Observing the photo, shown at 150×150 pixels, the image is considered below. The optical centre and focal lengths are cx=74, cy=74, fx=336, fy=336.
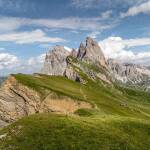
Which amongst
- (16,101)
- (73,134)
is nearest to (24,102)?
(16,101)

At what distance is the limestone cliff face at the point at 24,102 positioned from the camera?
110125 millimetres

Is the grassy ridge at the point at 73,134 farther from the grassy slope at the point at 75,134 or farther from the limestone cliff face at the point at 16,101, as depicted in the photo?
the limestone cliff face at the point at 16,101

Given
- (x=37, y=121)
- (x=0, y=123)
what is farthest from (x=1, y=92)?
(x=37, y=121)

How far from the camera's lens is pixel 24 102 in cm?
11312

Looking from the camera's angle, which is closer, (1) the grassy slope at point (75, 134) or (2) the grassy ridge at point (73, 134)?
(2) the grassy ridge at point (73, 134)

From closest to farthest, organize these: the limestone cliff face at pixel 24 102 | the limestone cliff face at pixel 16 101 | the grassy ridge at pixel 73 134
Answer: the grassy ridge at pixel 73 134, the limestone cliff face at pixel 16 101, the limestone cliff face at pixel 24 102

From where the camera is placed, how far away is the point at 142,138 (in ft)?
156

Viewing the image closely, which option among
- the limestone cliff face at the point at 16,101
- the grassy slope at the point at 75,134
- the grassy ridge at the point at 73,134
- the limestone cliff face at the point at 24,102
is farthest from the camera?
the limestone cliff face at the point at 24,102

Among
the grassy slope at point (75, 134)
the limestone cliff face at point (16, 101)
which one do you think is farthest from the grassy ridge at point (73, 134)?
the limestone cliff face at point (16, 101)

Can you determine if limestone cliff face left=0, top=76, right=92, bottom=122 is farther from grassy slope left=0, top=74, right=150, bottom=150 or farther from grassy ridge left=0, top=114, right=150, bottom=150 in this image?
grassy ridge left=0, top=114, right=150, bottom=150

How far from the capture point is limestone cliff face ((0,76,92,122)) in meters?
110

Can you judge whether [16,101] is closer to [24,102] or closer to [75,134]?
[24,102]

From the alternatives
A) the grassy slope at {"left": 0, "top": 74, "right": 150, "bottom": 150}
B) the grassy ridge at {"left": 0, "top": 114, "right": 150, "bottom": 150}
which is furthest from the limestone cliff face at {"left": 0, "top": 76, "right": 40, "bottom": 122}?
the grassy ridge at {"left": 0, "top": 114, "right": 150, "bottom": 150}

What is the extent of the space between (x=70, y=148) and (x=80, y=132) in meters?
4.32
